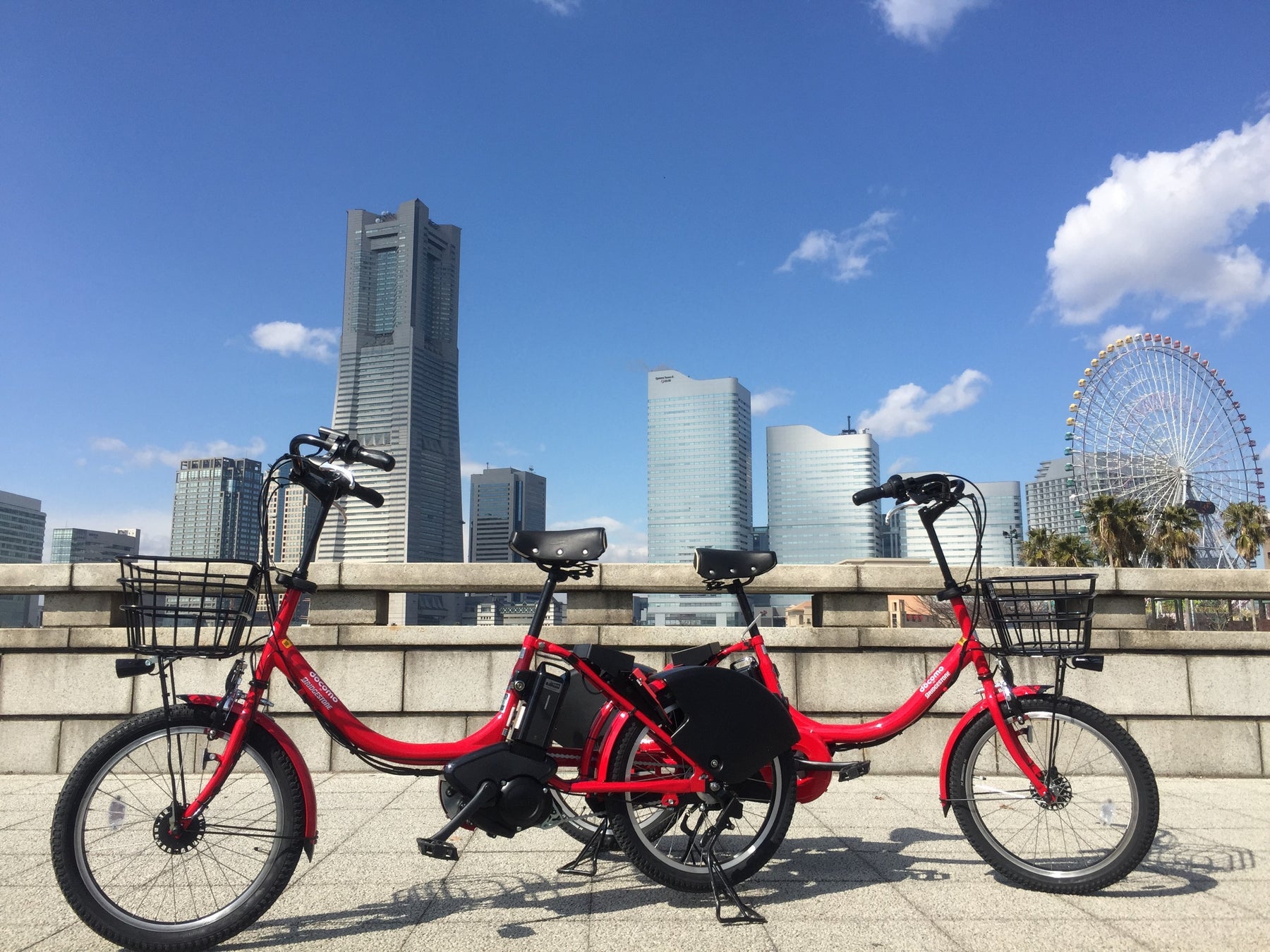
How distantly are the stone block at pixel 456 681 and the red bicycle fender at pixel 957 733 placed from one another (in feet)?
9.34

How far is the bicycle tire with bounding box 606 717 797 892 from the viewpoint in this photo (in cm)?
294

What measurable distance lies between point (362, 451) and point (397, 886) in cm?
167

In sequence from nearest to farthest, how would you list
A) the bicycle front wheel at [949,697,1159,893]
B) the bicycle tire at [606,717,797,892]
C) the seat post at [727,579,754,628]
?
the bicycle tire at [606,717,797,892] < the bicycle front wheel at [949,697,1159,893] < the seat post at [727,579,754,628]

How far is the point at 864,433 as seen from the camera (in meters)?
180

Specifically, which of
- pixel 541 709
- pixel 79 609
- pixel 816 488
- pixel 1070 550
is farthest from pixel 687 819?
pixel 816 488

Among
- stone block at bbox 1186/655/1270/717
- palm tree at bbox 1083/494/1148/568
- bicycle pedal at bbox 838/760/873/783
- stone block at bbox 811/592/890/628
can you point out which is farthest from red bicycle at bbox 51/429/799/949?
palm tree at bbox 1083/494/1148/568

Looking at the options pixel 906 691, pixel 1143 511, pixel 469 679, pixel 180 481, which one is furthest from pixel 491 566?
pixel 180 481

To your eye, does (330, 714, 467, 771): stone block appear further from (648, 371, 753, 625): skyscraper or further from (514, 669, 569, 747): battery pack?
(648, 371, 753, 625): skyscraper

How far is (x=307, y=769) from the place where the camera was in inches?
113

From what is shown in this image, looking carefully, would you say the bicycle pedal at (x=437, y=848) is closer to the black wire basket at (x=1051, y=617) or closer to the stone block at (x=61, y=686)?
the black wire basket at (x=1051, y=617)

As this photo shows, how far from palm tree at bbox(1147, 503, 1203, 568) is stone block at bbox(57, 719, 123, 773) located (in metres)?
47.9

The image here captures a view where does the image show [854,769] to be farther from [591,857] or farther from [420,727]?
[420,727]

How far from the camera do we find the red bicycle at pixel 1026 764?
306cm

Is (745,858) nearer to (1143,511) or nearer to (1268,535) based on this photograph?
(1143,511)
